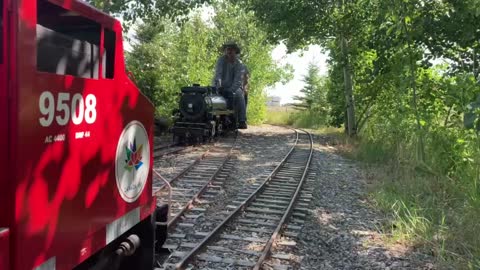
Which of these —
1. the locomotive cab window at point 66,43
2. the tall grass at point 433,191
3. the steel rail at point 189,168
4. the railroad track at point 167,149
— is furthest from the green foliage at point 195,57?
the locomotive cab window at point 66,43

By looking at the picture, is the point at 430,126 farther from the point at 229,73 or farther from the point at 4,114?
the point at 4,114

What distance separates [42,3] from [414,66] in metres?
8.80

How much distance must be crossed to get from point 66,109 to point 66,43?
45 centimetres

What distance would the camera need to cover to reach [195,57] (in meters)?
24.4

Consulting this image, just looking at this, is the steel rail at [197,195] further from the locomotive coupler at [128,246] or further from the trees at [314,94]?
the trees at [314,94]

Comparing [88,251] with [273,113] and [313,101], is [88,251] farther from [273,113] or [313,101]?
[273,113]

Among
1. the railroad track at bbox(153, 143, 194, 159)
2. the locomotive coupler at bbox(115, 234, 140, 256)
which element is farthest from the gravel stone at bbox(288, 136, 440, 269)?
the railroad track at bbox(153, 143, 194, 159)

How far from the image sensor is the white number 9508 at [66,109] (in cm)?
224

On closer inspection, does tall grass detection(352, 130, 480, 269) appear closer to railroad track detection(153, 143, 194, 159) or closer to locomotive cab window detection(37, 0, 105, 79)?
locomotive cab window detection(37, 0, 105, 79)

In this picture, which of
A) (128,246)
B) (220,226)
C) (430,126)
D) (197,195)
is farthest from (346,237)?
(430,126)

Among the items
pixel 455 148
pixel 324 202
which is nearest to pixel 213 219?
pixel 324 202

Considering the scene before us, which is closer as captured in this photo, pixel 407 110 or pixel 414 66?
pixel 414 66

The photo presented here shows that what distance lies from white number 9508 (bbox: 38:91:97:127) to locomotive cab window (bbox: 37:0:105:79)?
0.18m

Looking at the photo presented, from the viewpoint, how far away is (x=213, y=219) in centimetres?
681
